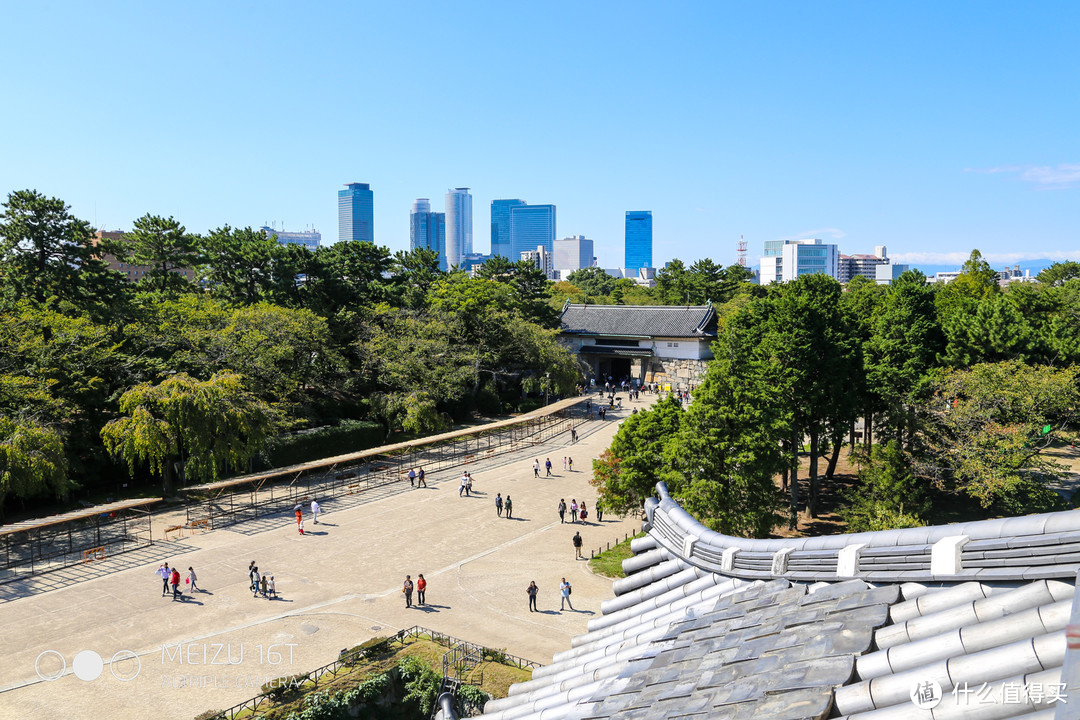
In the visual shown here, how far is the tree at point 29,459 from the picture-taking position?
23.2 metres

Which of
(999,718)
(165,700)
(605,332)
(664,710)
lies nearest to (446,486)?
(165,700)

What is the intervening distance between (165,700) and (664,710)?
14.0m

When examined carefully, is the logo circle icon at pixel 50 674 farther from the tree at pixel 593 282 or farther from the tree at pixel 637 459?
A: the tree at pixel 593 282

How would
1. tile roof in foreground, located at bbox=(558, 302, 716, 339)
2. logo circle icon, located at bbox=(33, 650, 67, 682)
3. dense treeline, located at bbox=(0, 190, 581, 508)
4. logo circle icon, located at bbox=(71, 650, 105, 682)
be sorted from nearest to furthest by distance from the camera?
logo circle icon, located at bbox=(33, 650, 67, 682), logo circle icon, located at bbox=(71, 650, 105, 682), dense treeline, located at bbox=(0, 190, 581, 508), tile roof in foreground, located at bbox=(558, 302, 716, 339)

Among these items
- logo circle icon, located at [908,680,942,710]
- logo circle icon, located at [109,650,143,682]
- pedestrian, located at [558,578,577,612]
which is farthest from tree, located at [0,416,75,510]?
logo circle icon, located at [908,680,942,710]

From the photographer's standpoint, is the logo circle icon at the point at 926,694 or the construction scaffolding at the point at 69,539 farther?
the construction scaffolding at the point at 69,539

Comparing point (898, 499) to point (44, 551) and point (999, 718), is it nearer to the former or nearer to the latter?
point (999, 718)

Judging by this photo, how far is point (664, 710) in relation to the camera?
5027 mm

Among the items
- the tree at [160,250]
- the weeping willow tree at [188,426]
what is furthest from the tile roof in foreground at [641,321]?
the weeping willow tree at [188,426]

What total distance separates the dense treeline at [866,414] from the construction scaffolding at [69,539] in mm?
17010

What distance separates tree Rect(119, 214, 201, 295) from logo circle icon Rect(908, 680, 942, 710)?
43190 mm

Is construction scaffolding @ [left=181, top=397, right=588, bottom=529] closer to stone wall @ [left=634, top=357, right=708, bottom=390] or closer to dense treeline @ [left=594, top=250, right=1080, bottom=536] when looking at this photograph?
dense treeline @ [left=594, top=250, right=1080, bottom=536]

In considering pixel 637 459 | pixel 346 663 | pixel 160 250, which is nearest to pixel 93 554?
pixel 346 663

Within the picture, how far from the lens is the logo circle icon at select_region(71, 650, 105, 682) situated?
15.8 metres
